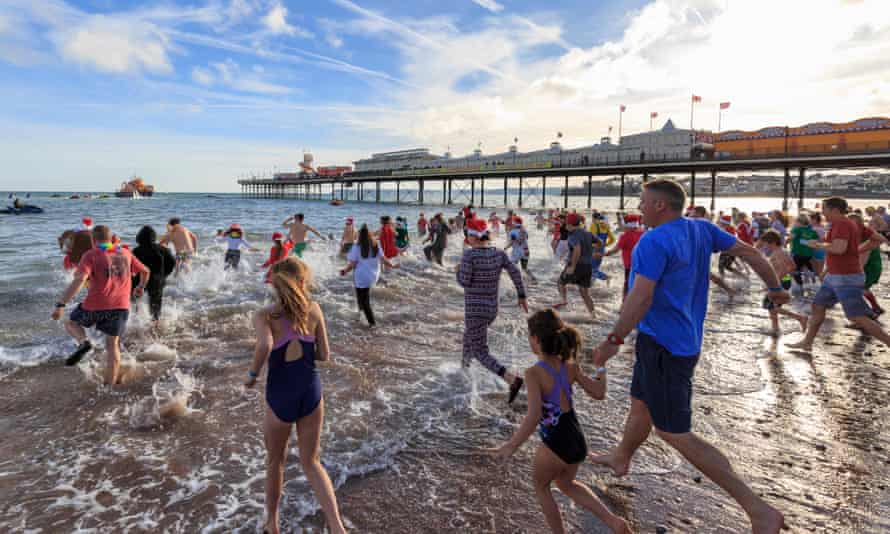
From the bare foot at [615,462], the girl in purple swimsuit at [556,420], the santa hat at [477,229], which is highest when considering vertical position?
the santa hat at [477,229]

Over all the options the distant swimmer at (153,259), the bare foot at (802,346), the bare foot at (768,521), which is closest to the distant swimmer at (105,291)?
the distant swimmer at (153,259)

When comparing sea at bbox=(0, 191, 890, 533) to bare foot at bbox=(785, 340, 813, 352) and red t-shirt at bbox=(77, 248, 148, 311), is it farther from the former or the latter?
red t-shirt at bbox=(77, 248, 148, 311)

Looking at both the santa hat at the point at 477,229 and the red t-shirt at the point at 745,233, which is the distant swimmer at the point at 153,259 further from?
the red t-shirt at the point at 745,233

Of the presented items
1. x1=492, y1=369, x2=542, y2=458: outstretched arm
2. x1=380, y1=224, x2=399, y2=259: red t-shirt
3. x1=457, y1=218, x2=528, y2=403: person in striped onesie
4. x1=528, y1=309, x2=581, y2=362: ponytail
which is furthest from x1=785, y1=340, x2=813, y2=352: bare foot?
x1=380, y1=224, x2=399, y2=259: red t-shirt

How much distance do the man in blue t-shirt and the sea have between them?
541 millimetres

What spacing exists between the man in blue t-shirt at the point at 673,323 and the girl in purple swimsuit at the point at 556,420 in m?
0.20

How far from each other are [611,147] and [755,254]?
60.0 m

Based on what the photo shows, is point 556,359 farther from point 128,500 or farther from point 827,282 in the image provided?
point 827,282

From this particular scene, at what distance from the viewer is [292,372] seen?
2635mm

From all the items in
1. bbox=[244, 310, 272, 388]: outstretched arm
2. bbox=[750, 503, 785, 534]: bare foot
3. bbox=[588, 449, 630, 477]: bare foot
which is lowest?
bbox=[588, 449, 630, 477]: bare foot

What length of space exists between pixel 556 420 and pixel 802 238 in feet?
29.8

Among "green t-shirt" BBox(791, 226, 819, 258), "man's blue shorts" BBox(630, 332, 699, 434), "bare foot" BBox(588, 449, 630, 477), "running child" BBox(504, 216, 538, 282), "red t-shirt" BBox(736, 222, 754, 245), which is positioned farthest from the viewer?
"running child" BBox(504, 216, 538, 282)

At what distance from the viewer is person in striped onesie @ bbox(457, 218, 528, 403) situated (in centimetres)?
482

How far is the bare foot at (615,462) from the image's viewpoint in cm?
333
